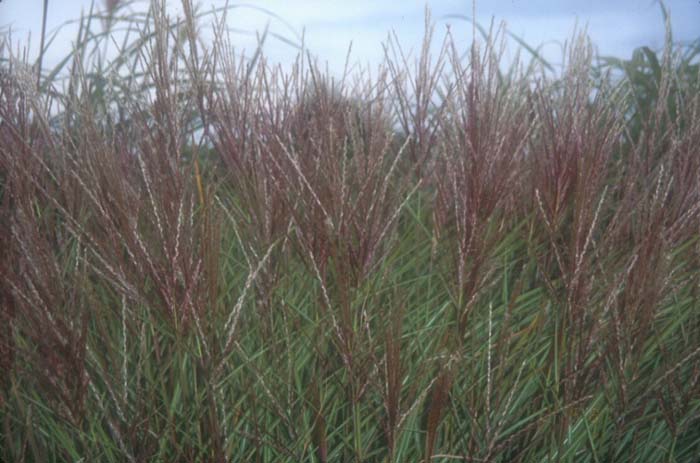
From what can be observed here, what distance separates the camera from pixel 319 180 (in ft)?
5.80

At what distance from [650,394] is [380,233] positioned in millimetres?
662

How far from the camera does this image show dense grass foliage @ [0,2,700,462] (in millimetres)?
1396

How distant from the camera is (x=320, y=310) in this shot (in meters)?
1.80

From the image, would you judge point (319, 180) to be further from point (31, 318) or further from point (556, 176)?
point (31, 318)

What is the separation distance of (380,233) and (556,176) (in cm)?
52

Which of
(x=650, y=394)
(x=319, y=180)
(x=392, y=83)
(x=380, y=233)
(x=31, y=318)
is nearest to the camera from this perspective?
(x=31, y=318)

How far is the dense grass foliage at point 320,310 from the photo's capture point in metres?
1.40

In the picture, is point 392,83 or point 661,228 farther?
point 392,83

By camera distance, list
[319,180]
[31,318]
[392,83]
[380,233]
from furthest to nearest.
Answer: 1. [392,83]
2. [319,180]
3. [380,233]
4. [31,318]

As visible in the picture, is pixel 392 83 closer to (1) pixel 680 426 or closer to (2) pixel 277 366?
(2) pixel 277 366

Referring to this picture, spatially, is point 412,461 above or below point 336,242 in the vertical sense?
below

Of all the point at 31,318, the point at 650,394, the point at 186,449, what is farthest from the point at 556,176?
the point at 31,318

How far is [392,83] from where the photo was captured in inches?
93.2

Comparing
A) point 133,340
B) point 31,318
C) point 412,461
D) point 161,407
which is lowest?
point 412,461
